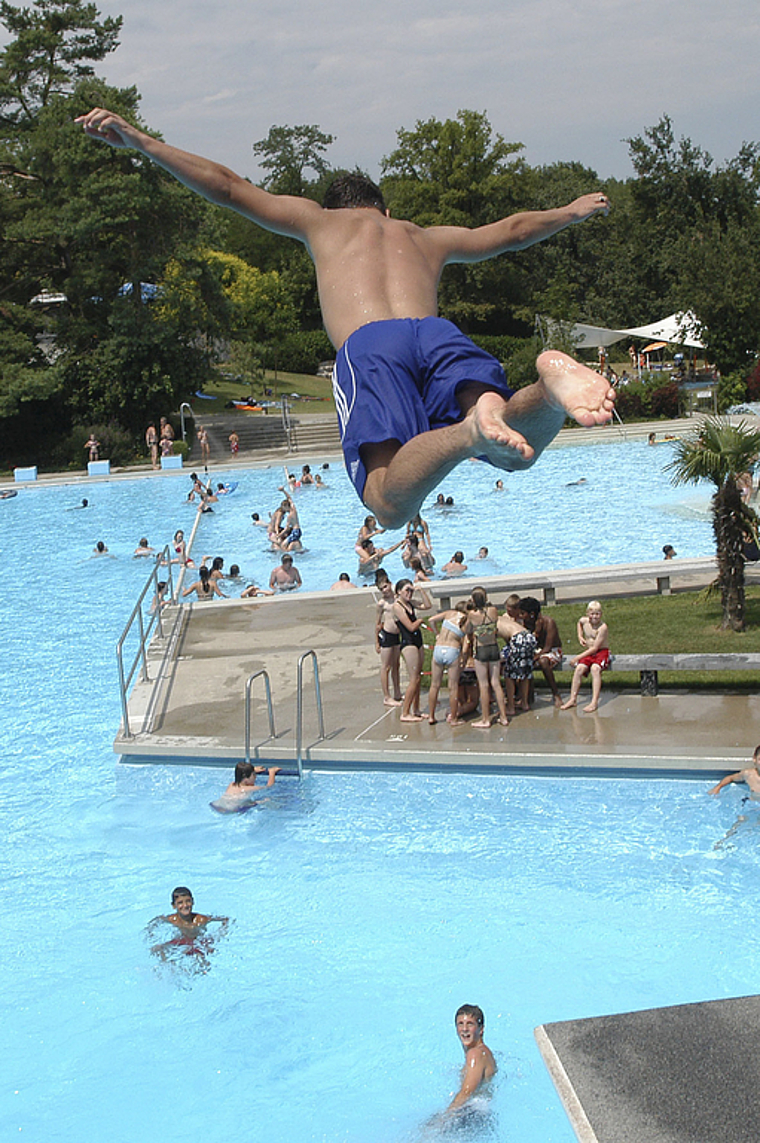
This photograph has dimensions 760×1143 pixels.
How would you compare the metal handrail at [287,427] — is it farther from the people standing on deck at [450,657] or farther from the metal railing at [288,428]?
the people standing on deck at [450,657]

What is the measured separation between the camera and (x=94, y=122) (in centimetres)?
572

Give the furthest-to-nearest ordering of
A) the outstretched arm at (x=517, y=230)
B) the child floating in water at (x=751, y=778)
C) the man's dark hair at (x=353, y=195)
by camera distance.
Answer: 1. the child floating in water at (x=751, y=778)
2. the outstretched arm at (x=517, y=230)
3. the man's dark hair at (x=353, y=195)

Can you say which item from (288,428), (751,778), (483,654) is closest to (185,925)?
(483,654)

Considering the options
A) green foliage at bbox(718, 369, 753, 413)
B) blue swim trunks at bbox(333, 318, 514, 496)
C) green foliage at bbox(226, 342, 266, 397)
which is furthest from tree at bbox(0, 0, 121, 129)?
blue swim trunks at bbox(333, 318, 514, 496)

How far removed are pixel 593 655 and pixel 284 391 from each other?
40917mm

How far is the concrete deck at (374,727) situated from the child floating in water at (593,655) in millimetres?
244

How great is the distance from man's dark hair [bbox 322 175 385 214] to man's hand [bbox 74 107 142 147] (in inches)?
41.0

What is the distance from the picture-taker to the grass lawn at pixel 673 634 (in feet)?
Answer: 41.6

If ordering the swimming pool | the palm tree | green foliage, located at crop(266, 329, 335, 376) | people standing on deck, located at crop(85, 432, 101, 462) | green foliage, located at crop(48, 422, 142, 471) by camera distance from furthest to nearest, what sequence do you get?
green foliage, located at crop(266, 329, 335, 376) < green foliage, located at crop(48, 422, 142, 471) < people standing on deck, located at crop(85, 432, 101, 462) < the swimming pool < the palm tree

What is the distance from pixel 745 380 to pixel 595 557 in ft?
61.7

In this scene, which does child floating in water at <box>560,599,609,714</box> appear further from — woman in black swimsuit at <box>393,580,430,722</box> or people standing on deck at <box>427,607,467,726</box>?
woman in black swimsuit at <box>393,580,430,722</box>

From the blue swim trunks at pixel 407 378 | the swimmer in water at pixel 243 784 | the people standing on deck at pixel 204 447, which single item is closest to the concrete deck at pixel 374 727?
the swimmer in water at pixel 243 784

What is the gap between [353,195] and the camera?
19.7 ft

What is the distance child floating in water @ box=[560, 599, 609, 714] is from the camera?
12.0 meters
